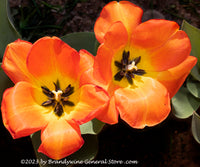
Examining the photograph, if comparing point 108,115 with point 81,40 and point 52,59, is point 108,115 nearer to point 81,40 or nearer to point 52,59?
point 52,59

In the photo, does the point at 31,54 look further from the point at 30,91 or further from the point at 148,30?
the point at 148,30

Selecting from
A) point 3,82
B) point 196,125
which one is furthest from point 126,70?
point 3,82

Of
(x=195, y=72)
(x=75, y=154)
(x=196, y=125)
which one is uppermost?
(x=195, y=72)

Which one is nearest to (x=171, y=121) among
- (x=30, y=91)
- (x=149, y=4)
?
(x=149, y=4)

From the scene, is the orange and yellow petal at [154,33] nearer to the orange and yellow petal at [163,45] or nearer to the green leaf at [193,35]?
the orange and yellow petal at [163,45]

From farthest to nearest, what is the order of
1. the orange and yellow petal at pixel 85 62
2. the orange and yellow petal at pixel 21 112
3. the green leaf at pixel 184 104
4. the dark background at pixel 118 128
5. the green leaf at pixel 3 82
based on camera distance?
the dark background at pixel 118 128 < the green leaf at pixel 184 104 < the green leaf at pixel 3 82 < the orange and yellow petal at pixel 85 62 < the orange and yellow petal at pixel 21 112

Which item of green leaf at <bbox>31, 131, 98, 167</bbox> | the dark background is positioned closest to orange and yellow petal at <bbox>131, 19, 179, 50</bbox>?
green leaf at <bbox>31, 131, 98, 167</bbox>

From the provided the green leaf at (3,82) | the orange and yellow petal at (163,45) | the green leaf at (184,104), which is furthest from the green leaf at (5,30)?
the green leaf at (184,104)

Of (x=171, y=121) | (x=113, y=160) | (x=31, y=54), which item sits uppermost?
(x=31, y=54)
